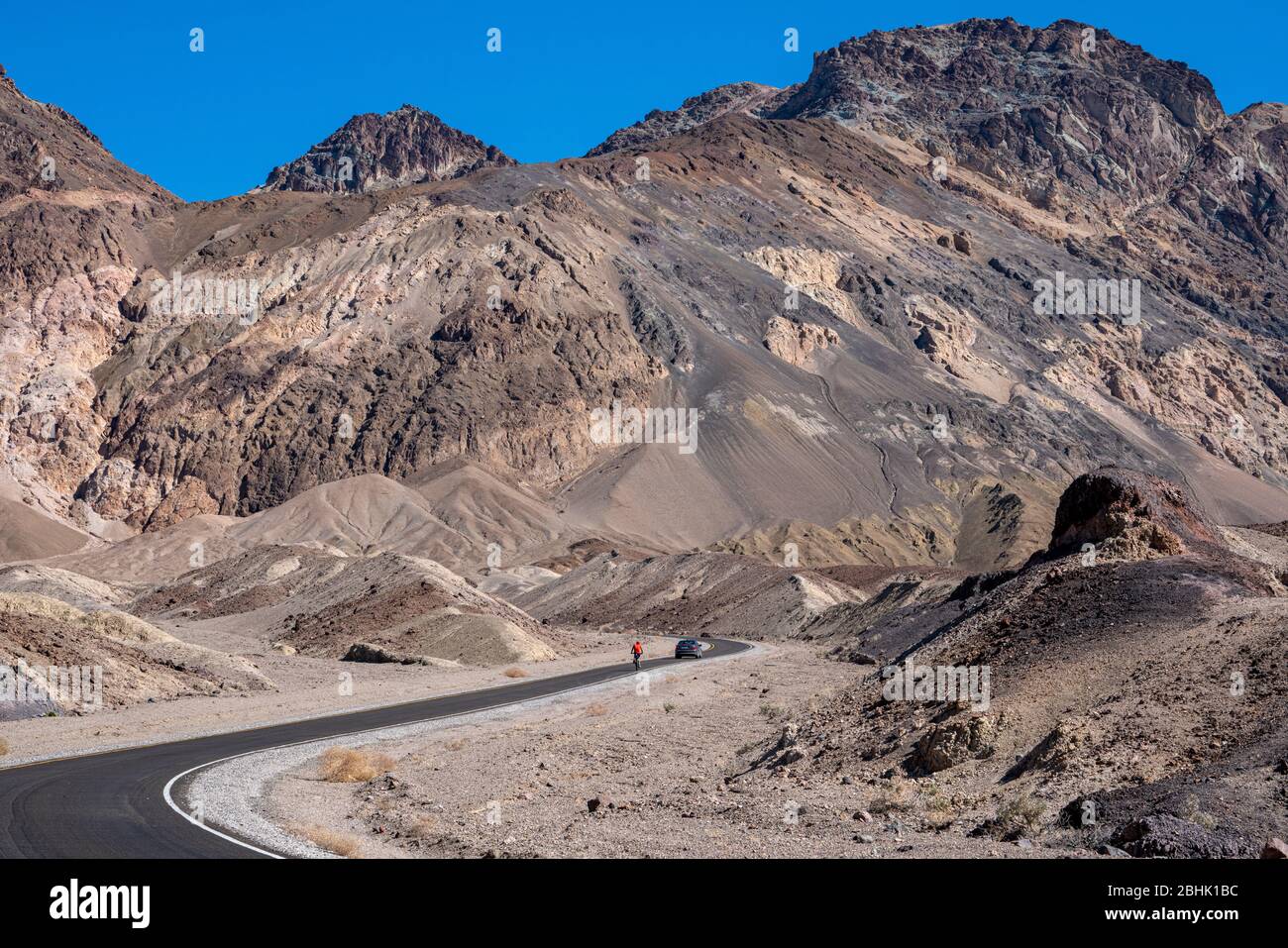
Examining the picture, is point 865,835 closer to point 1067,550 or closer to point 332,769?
point 332,769

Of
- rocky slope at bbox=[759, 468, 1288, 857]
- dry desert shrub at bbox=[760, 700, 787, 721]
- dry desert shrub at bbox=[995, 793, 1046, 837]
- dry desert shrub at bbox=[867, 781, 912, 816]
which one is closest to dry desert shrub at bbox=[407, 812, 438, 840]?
dry desert shrub at bbox=[867, 781, 912, 816]

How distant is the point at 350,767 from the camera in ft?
69.1

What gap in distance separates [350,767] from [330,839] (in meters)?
7.19

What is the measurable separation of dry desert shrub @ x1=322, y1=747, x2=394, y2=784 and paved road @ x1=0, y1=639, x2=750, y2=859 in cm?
230

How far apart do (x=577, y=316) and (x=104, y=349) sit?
192ft

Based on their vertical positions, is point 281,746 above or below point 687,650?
below

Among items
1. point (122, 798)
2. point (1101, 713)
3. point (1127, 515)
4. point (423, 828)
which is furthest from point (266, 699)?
point (1101, 713)

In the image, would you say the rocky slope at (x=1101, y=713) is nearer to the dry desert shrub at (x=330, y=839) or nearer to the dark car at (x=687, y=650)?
the dry desert shrub at (x=330, y=839)

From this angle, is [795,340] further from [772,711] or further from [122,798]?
[122,798]

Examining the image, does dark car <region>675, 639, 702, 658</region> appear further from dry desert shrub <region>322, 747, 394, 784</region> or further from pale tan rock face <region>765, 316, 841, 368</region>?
pale tan rock face <region>765, 316, 841, 368</region>

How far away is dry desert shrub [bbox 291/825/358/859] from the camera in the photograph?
529 inches

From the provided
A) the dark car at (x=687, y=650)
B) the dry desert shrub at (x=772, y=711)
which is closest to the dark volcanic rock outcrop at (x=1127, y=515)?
the dry desert shrub at (x=772, y=711)

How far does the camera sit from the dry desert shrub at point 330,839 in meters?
13.4
